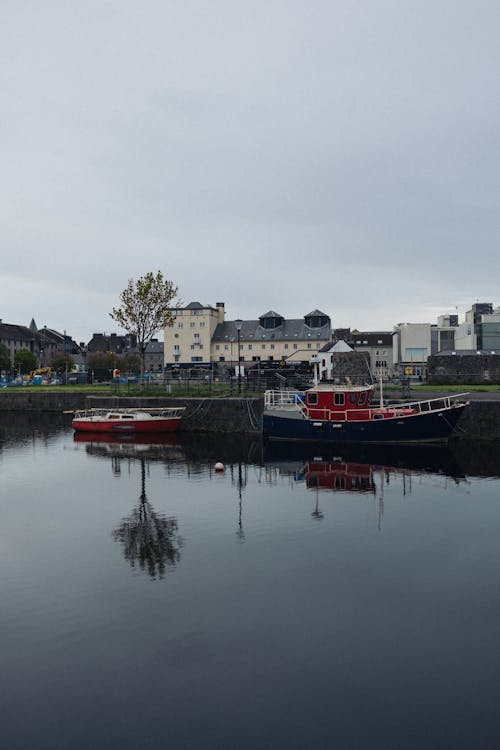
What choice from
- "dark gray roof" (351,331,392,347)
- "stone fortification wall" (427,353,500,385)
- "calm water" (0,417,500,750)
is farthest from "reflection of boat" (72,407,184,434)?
"dark gray roof" (351,331,392,347)

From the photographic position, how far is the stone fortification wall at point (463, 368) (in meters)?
61.4

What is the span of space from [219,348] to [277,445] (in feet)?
231

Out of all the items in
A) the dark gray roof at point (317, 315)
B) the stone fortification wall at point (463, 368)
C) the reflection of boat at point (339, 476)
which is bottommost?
the reflection of boat at point (339, 476)

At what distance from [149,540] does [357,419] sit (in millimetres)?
21827

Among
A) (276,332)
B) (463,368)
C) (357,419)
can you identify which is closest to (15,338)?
(276,332)

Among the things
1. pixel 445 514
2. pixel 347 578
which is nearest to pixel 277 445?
pixel 445 514

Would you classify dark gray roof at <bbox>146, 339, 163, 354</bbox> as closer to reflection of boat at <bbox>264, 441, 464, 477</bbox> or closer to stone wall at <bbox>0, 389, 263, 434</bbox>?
stone wall at <bbox>0, 389, 263, 434</bbox>

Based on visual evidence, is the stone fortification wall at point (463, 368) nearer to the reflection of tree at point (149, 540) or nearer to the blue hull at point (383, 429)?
the blue hull at point (383, 429)

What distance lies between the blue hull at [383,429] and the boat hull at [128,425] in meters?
10.3

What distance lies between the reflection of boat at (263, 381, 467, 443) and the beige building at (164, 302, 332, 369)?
64125 millimetres

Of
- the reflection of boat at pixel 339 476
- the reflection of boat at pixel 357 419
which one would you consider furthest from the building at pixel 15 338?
the reflection of boat at pixel 339 476

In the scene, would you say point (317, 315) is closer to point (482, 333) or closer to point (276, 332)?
point (276, 332)

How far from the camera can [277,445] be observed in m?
39.0

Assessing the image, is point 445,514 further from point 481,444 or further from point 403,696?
point 481,444
